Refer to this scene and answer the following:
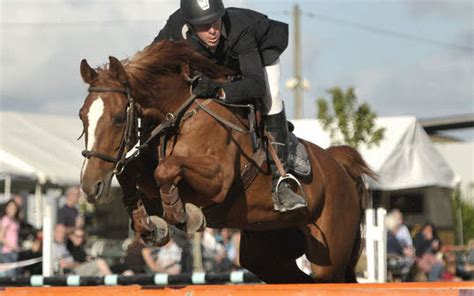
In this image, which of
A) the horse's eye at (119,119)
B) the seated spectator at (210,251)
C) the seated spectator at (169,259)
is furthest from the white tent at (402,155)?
the horse's eye at (119,119)

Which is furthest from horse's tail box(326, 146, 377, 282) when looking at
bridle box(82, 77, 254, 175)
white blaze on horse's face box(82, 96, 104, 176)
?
white blaze on horse's face box(82, 96, 104, 176)

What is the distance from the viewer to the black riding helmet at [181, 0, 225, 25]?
6094 mm

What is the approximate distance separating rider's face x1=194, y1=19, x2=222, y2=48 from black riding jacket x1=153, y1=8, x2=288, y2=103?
64 millimetres

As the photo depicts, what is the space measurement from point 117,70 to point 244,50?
0.84 meters

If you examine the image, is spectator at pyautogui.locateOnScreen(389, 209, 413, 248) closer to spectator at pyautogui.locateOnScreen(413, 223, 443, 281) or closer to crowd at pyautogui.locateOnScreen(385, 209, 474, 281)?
crowd at pyautogui.locateOnScreen(385, 209, 474, 281)

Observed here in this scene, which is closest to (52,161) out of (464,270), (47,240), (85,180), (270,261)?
(47,240)

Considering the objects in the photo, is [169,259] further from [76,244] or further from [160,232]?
[160,232]

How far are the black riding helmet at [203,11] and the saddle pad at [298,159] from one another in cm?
110

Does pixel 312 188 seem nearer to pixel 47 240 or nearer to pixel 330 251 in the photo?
pixel 330 251

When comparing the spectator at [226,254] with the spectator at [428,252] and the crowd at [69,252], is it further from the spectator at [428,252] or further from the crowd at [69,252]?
the spectator at [428,252]

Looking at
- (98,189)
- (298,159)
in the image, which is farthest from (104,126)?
(298,159)

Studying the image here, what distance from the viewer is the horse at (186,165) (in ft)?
18.9

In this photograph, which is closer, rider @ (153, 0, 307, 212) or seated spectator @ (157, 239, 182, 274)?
rider @ (153, 0, 307, 212)

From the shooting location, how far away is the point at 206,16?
6.09 m
